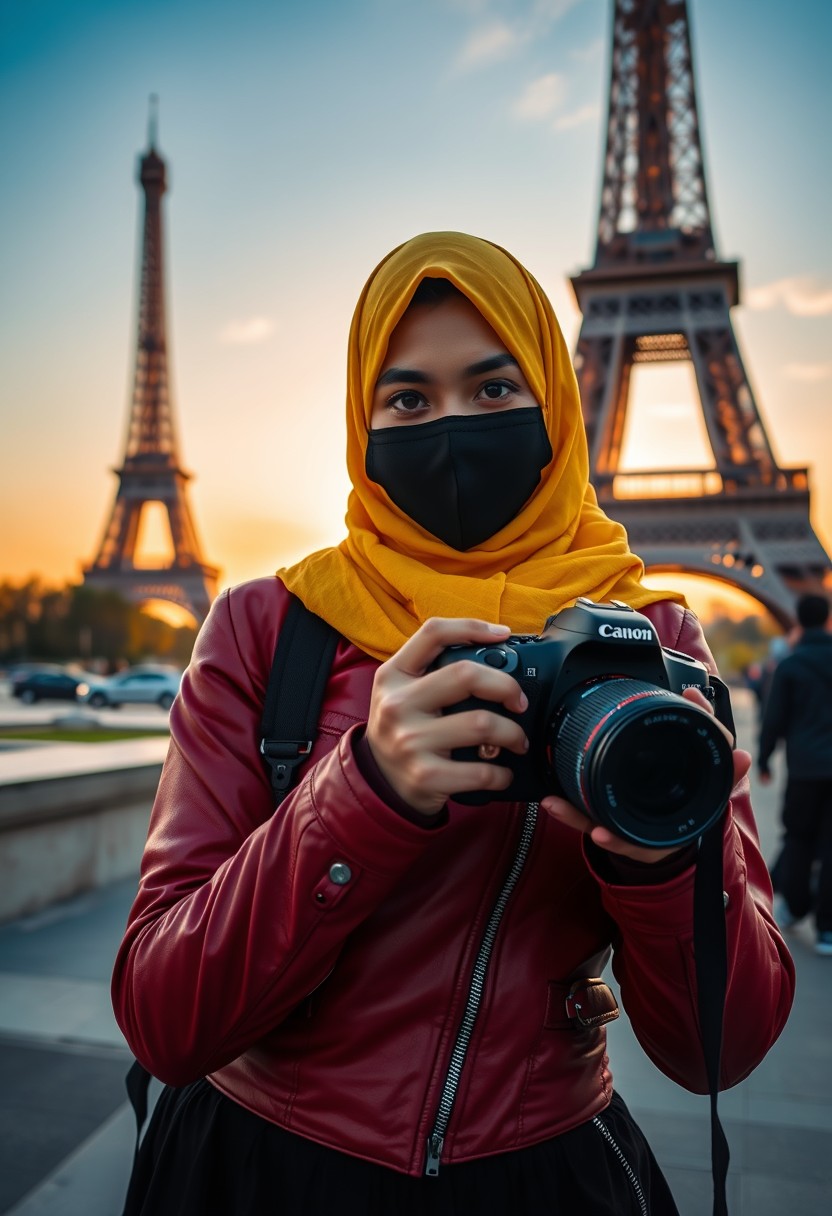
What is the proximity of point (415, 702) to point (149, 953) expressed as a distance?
0.44 metres

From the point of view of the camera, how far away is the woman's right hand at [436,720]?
927 mm

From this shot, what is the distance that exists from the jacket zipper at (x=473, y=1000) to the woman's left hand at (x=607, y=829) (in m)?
0.10

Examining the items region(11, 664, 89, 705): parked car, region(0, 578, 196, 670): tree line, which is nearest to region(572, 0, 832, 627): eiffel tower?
region(11, 664, 89, 705): parked car

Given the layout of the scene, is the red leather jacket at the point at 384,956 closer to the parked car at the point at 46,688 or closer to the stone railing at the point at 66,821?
the stone railing at the point at 66,821

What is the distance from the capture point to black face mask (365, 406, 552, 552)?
135cm

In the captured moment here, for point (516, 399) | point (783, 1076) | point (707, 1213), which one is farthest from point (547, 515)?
point (783, 1076)

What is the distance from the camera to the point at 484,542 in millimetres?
1388

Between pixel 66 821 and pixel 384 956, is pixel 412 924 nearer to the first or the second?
pixel 384 956

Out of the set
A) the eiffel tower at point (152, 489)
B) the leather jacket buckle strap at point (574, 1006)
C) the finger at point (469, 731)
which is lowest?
the leather jacket buckle strap at point (574, 1006)

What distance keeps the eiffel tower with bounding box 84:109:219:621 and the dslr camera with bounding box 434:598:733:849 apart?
3959 cm

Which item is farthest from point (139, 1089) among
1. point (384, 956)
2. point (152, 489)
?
point (152, 489)

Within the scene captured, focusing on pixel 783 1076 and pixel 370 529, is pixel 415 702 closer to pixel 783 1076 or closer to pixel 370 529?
pixel 370 529

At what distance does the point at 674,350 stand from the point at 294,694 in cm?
3082

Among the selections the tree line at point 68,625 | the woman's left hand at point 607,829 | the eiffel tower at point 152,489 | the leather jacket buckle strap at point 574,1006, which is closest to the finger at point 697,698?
the woman's left hand at point 607,829
